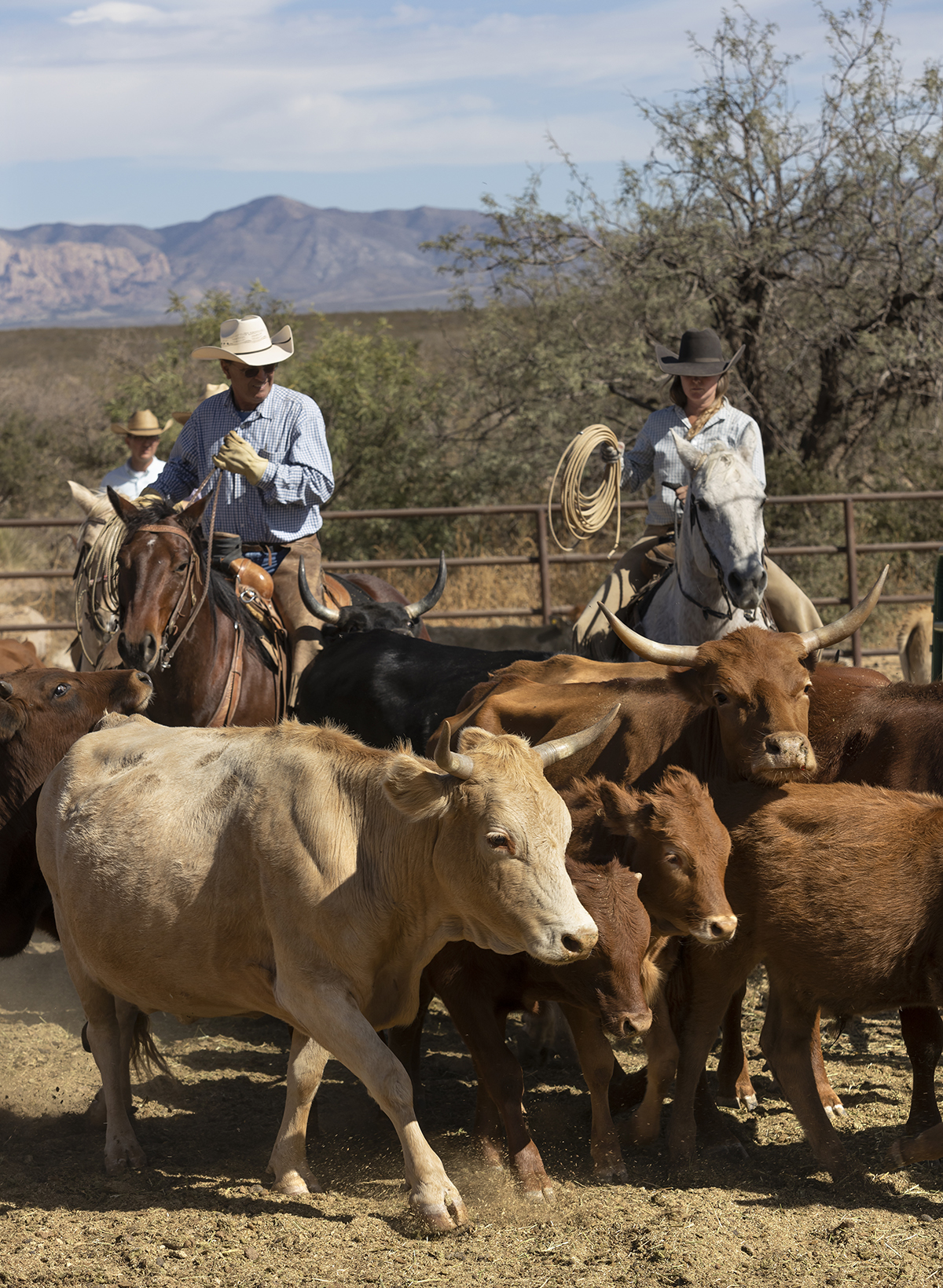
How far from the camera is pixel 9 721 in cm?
445

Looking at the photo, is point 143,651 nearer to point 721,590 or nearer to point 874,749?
point 721,590

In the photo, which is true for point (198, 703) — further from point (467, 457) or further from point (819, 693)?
point (467, 457)

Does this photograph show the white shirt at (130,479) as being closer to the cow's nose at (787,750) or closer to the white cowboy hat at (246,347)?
the white cowboy hat at (246,347)

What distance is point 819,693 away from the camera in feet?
15.3

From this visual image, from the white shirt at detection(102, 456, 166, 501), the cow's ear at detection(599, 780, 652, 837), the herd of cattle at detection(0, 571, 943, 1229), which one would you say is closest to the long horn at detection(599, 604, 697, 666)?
the herd of cattle at detection(0, 571, 943, 1229)

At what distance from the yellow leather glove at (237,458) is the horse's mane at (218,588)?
1.07 ft

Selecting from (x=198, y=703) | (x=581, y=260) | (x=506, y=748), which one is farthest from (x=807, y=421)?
(x=506, y=748)

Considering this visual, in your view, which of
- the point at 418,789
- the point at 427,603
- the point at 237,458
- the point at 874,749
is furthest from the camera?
the point at 427,603

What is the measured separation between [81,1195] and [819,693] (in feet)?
9.58

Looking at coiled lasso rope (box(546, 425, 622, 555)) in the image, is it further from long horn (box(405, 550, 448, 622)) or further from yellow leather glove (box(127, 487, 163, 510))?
A: yellow leather glove (box(127, 487, 163, 510))

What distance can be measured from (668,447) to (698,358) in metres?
0.45

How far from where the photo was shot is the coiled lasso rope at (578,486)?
6.13m

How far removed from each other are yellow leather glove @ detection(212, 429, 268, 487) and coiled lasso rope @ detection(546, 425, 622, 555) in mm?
1416

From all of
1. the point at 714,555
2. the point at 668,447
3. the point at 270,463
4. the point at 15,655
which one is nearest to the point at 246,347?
the point at 270,463
